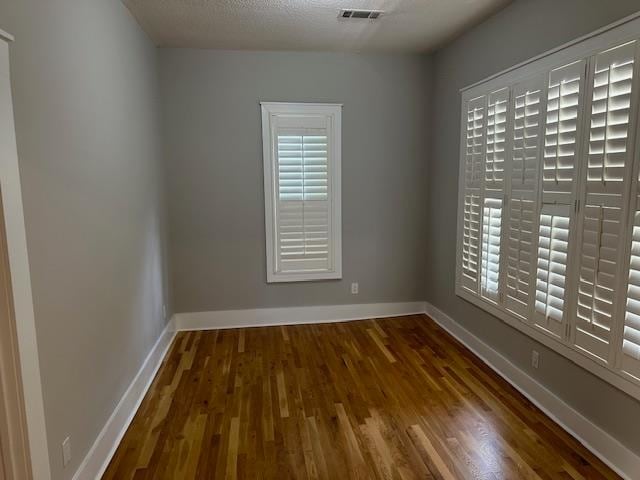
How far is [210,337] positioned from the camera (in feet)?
12.7

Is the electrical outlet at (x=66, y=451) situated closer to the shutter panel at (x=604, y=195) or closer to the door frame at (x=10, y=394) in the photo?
the door frame at (x=10, y=394)

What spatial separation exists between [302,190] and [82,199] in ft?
7.43

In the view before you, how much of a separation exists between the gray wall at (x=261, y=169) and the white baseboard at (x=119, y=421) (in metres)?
0.91

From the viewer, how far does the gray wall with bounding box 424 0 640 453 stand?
83.2 inches

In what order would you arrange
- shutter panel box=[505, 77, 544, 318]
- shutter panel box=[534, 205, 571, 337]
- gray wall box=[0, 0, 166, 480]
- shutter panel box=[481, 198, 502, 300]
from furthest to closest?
1. shutter panel box=[481, 198, 502, 300]
2. shutter panel box=[505, 77, 544, 318]
3. shutter panel box=[534, 205, 571, 337]
4. gray wall box=[0, 0, 166, 480]

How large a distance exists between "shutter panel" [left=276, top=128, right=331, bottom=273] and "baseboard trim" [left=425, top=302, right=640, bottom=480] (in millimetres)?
1601

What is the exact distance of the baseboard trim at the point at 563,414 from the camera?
202cm

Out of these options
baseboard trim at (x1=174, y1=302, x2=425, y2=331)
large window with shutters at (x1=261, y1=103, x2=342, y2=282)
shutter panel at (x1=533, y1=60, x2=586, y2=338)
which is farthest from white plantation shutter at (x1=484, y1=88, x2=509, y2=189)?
baseboard trim at (x1=174, y1=302, x2=425, y2=331)

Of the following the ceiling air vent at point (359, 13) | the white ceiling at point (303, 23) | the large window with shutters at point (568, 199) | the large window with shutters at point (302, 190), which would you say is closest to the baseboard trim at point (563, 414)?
the large window with shutters at point (568, 199)

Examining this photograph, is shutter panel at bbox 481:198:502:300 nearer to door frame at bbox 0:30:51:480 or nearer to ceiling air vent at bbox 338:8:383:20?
ceiling air vent at bbox 338:8:383:20

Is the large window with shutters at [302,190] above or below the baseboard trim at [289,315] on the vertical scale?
above

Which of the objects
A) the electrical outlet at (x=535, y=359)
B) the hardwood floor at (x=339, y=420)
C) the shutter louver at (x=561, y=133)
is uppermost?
the shutter louver at (x=561, y=133)

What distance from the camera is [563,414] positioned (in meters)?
2.42

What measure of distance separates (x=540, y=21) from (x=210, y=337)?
3.58 m
